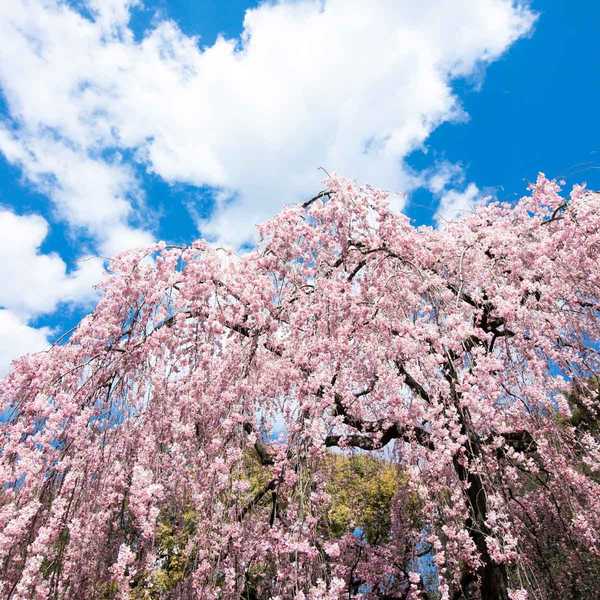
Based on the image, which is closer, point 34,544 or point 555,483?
point 34,544

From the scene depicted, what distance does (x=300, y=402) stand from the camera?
4055 millimetres

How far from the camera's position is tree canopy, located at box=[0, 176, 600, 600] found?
3.49m

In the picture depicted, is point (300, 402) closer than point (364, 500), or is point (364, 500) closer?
point (300, 402)

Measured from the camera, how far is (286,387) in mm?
4438

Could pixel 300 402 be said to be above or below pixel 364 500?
below

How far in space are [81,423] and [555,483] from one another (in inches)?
188

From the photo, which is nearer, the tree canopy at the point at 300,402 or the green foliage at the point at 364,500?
the tree canopy at the point at 300,402

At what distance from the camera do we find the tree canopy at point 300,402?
11.4ft

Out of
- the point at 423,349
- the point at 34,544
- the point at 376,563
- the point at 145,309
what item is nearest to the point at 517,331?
the point at 423,349

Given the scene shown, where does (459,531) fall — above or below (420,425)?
below

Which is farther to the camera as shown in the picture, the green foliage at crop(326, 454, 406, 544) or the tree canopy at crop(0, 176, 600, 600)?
the green foliage at crop(326, 454, 406, 544)

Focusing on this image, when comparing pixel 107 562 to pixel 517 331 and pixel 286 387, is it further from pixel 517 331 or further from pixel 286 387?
pixel 517 331

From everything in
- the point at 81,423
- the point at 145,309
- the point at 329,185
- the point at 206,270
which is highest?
the point at 329,185

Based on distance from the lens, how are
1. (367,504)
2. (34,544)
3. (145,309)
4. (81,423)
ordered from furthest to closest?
(367,504) → (145,309) → (81,423) → (34,544)
